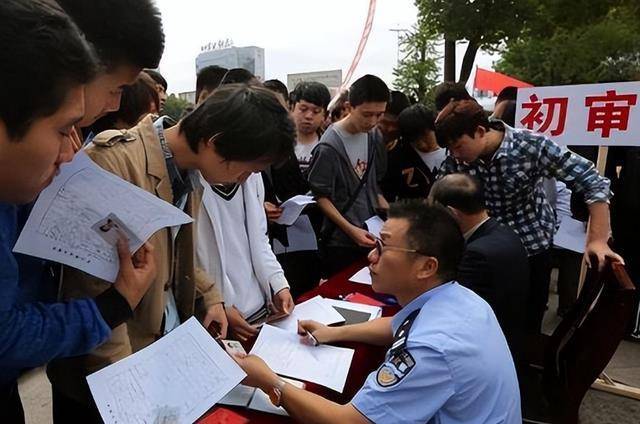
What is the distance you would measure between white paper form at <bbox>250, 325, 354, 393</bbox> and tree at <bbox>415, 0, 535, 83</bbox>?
8.22 meters

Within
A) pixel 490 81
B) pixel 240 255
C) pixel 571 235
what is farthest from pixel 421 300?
pixel 490 81

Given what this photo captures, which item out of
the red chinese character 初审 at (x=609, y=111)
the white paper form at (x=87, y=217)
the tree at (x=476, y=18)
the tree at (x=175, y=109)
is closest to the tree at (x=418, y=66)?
the tree at (x=476, y=18)

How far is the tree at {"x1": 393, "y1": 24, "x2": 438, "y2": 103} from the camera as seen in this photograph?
355 inches

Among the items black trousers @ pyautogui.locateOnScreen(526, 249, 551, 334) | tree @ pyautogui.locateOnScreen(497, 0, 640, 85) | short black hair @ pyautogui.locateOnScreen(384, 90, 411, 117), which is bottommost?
black trousers @ pyautogui.locateOnScreen(526, 249, 551, 334)

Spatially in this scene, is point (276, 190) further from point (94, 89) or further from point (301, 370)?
point (94, 89)

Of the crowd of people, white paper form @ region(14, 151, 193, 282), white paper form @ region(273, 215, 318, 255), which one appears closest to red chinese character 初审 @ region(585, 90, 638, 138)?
the crowd of people

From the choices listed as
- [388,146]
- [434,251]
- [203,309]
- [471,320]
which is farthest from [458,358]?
[388,146]

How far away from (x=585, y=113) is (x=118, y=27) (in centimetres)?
247

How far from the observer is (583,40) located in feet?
33.8

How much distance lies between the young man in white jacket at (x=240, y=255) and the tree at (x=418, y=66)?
25.6 ft

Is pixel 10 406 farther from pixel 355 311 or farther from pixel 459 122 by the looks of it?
pixel 459 122

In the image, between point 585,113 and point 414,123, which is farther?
point 414,123

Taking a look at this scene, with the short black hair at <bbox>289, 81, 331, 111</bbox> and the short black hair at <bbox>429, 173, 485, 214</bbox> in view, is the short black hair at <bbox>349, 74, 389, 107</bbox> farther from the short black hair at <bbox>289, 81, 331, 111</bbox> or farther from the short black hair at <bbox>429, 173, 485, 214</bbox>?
the short black hair at <bbox>429, 173, 485, 214</bbox>

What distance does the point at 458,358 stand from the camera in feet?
3.38
